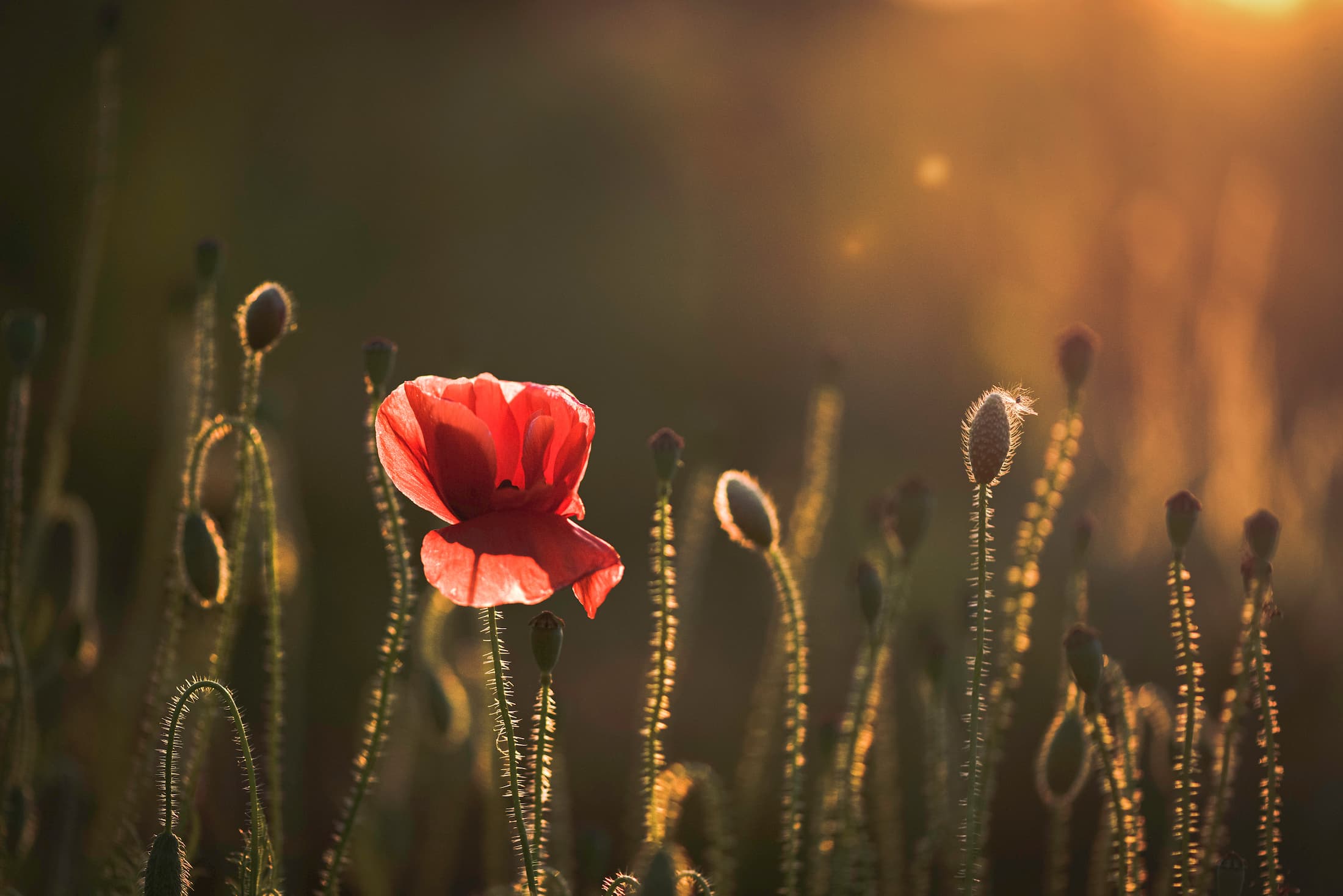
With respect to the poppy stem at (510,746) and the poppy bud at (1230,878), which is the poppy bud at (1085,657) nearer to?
the poppy bud at (1230,878)

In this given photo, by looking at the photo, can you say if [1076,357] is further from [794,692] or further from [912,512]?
[794,692]

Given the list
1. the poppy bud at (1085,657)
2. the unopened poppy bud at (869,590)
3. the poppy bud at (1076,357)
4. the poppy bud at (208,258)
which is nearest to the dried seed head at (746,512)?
the unopened poppy bud at (869,590)

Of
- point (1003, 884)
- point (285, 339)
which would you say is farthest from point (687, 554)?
point (285, 339)

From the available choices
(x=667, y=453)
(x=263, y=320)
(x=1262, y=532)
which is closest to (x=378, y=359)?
(x=263, y=320)

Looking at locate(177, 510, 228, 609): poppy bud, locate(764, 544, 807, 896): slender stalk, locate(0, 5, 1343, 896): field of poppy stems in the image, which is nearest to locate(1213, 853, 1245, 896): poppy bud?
locate(0, 5, 1343, 896): field of poppy stems

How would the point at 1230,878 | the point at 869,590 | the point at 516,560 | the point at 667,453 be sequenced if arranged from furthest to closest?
1. the point at 869,590
2. the point at 667,453
3. the point at 1230,878
4. the point at 516,560

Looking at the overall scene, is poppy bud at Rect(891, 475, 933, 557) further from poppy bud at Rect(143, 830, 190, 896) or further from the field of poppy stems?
poppy bud at Rect(143, 830, 190, 896)
